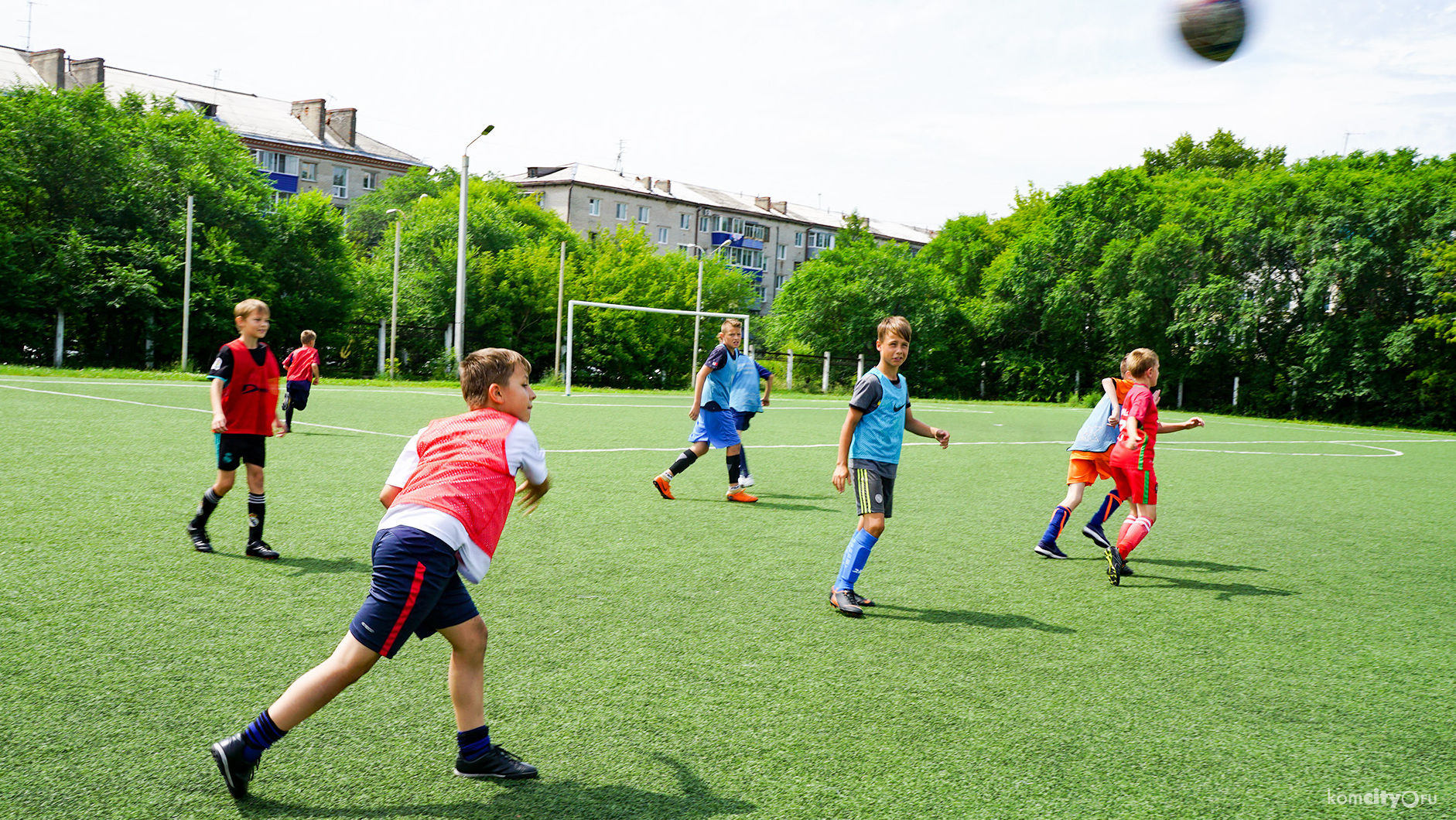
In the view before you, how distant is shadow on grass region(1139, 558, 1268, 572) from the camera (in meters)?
7.39

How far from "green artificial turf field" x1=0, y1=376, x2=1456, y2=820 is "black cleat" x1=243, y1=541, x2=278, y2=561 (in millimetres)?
107

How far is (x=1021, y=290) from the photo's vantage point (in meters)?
46.8

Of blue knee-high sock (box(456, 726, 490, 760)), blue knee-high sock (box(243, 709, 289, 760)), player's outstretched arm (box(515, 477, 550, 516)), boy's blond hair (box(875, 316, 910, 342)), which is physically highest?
boy's blond hair (box(875, 316, 910, 342))

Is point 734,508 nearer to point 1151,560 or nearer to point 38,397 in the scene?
point 1151,560

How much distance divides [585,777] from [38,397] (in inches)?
798

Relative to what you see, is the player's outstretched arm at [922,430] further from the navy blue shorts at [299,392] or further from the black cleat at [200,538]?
the navy blue shorts at [299,392]

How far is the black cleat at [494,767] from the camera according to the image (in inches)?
128

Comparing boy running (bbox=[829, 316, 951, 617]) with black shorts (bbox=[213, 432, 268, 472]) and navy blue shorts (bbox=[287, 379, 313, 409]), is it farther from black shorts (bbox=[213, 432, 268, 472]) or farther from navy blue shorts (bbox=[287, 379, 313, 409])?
navy blue shorts (bbox=[287, 379, 313, 409])

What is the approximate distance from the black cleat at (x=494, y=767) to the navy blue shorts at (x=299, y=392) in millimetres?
13065

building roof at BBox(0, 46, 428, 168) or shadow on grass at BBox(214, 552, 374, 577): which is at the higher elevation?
building roof at BBox(0, 46, 428, 168)

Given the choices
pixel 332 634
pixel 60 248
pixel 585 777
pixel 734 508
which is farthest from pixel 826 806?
pixel 60 248

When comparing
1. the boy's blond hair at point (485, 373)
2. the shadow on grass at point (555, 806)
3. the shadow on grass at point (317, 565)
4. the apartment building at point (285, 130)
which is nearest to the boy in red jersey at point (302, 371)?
the shadow on grass at point (317, 565)

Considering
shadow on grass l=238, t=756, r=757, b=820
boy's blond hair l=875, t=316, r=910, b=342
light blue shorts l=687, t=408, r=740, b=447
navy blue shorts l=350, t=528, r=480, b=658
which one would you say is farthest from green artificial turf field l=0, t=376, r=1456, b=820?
boy's blond hair l=875, t=316, r=910, b=342

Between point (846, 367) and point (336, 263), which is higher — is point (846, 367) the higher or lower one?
the lower one
